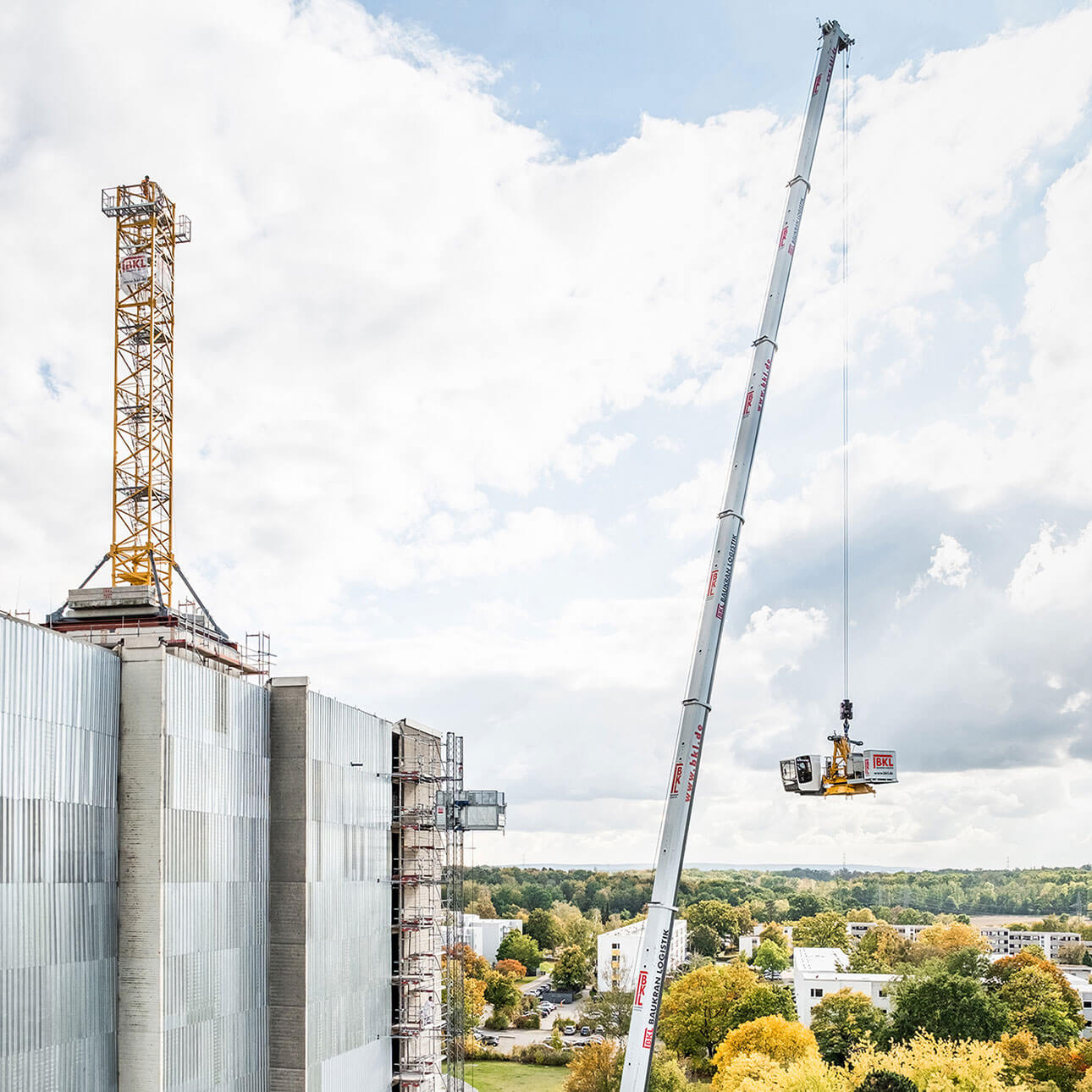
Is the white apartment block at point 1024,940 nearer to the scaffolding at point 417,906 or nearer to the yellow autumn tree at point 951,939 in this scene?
the yellow autumn tree at point 951,939

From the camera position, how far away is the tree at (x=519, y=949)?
11762 centimetres

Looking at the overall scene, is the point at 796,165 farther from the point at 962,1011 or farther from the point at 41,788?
the point at 962,1011

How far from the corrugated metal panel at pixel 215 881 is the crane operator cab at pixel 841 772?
50.3 ft

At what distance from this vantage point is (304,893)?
113 feet

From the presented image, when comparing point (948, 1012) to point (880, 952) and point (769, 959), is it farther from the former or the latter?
point (769, 959)

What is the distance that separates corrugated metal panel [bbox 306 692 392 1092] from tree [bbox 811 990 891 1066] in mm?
33515

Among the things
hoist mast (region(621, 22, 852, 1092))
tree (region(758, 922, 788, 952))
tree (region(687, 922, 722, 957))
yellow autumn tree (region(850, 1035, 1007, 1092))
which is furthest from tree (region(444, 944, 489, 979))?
hoist mast (region(621, 22, 852, 1092))

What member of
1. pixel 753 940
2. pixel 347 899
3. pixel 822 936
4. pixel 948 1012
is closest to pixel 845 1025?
pixel 948 1012

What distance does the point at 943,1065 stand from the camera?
4944cm

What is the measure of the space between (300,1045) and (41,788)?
13749 millimetres

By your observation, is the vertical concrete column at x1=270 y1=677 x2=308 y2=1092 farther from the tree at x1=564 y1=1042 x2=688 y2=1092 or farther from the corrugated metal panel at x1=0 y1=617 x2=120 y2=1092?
the tree at x1=564 y1=1042 x2=688 y2=1092

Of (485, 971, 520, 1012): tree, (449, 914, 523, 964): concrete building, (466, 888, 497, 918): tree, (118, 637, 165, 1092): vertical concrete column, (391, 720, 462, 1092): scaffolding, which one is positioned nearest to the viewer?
(118, 637, 165, 1092): vertical concrete column

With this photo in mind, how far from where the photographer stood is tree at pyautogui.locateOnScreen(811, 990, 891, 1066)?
6538cm

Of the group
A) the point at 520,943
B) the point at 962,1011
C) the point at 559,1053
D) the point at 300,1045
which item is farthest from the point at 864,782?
the point at 520,943
